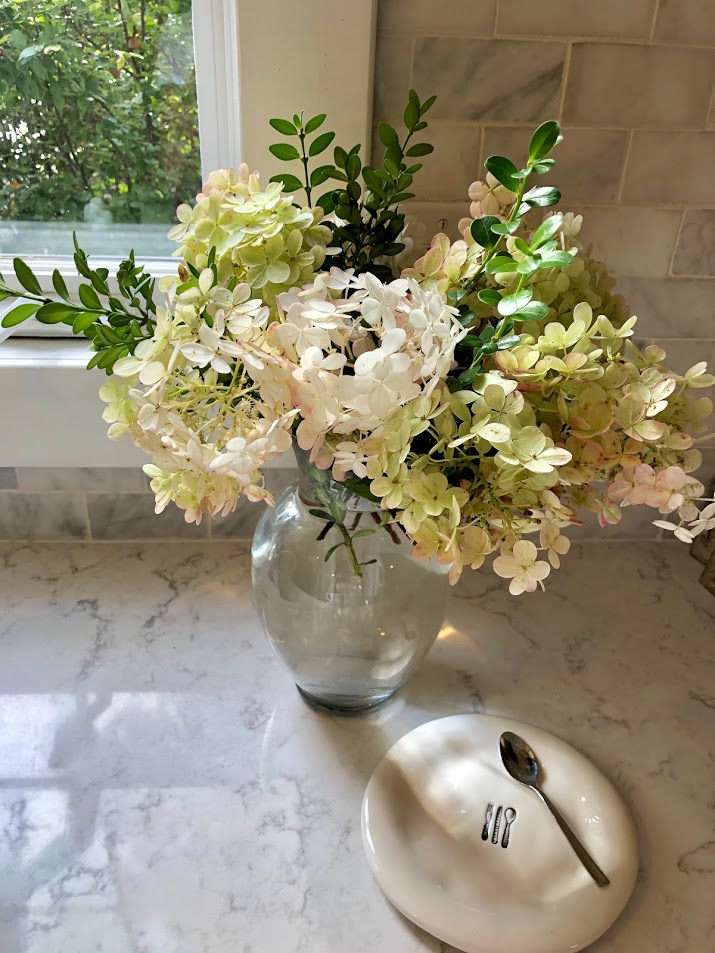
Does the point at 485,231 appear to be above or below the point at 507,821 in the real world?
above

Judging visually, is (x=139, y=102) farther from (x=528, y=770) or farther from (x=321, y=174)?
(x=528, y=770)

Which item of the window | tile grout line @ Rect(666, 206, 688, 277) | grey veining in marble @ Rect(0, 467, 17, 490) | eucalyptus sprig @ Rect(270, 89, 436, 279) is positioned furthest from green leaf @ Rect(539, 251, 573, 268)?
grey veining in marble @ Rect(0, 467, 17, 490)

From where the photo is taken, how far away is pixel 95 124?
93cm

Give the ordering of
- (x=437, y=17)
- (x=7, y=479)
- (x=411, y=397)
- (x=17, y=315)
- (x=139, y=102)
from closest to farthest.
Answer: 1. (x=411, y=397)
2. (x=17, y=315)
3. (x=437, y=17)
4. (x=139, y=102)
5. (x=7, y=479)

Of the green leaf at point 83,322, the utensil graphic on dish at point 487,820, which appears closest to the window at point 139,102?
the green leaf at point 83,322

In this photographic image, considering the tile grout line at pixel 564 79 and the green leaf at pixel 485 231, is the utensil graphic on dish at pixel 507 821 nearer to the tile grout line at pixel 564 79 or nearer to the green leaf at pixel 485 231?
the green leaf at pixel 485 231

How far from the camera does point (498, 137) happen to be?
0.87m

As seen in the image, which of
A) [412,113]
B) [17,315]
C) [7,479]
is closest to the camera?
[17,315]

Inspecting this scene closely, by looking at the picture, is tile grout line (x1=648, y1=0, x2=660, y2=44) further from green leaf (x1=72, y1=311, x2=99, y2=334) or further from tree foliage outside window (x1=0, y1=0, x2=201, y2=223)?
green leaf (x1=72, y1=311, x2=99, y2=334)

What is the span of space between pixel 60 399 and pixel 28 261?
7.7 inches

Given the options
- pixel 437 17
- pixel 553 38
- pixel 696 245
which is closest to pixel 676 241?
pixel 696 245

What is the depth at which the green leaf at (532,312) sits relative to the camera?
20.0 inches

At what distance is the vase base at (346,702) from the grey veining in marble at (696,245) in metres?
0.61

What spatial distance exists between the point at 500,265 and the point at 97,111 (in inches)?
24.8
